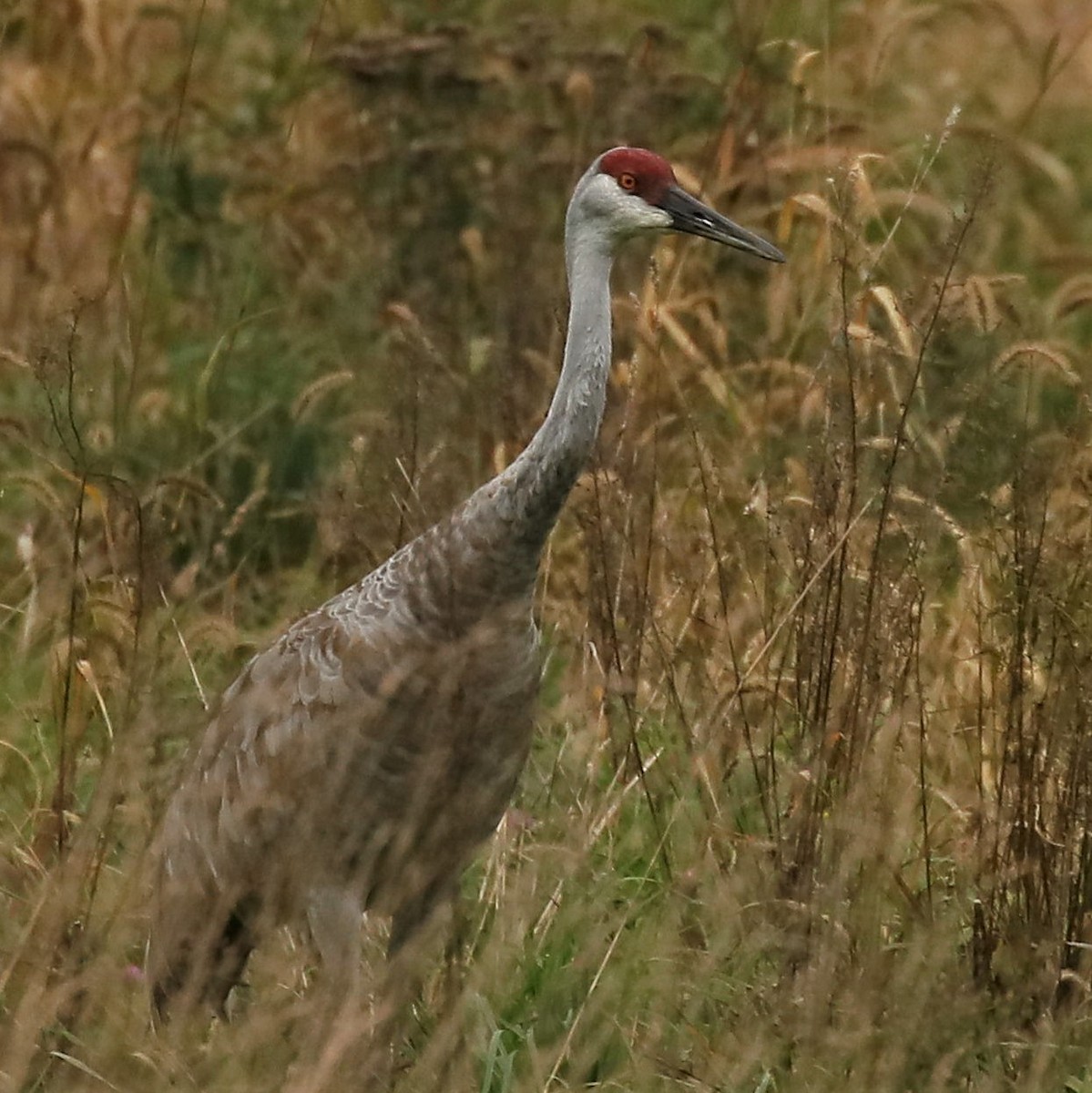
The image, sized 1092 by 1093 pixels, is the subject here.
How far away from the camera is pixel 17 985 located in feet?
12.5

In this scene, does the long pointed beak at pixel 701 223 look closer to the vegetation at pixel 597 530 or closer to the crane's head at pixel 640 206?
the crane's head at pixel 640 206

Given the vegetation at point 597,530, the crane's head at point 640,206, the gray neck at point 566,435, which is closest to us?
the vegetation at point 597,530

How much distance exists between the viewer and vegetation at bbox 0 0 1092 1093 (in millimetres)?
3918

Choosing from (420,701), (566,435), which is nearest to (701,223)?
(566,435)

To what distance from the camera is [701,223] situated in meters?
4.55

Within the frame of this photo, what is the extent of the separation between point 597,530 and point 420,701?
61cm

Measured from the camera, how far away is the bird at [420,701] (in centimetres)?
431

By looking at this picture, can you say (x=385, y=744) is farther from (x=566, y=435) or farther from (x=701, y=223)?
(x=701, y=223)

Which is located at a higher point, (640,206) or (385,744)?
(640,206)

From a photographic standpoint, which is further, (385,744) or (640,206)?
(640,206)

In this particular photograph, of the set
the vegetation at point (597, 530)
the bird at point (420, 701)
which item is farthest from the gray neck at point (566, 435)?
the vegetation at point (597, 530)

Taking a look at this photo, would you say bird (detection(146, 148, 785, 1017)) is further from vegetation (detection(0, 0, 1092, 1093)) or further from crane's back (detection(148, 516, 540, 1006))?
vegetation (detection(0, 0, 1092, 1093))

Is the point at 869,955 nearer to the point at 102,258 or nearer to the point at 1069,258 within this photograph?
the point at 1069,258

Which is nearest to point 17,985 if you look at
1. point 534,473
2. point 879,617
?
point 534,473
